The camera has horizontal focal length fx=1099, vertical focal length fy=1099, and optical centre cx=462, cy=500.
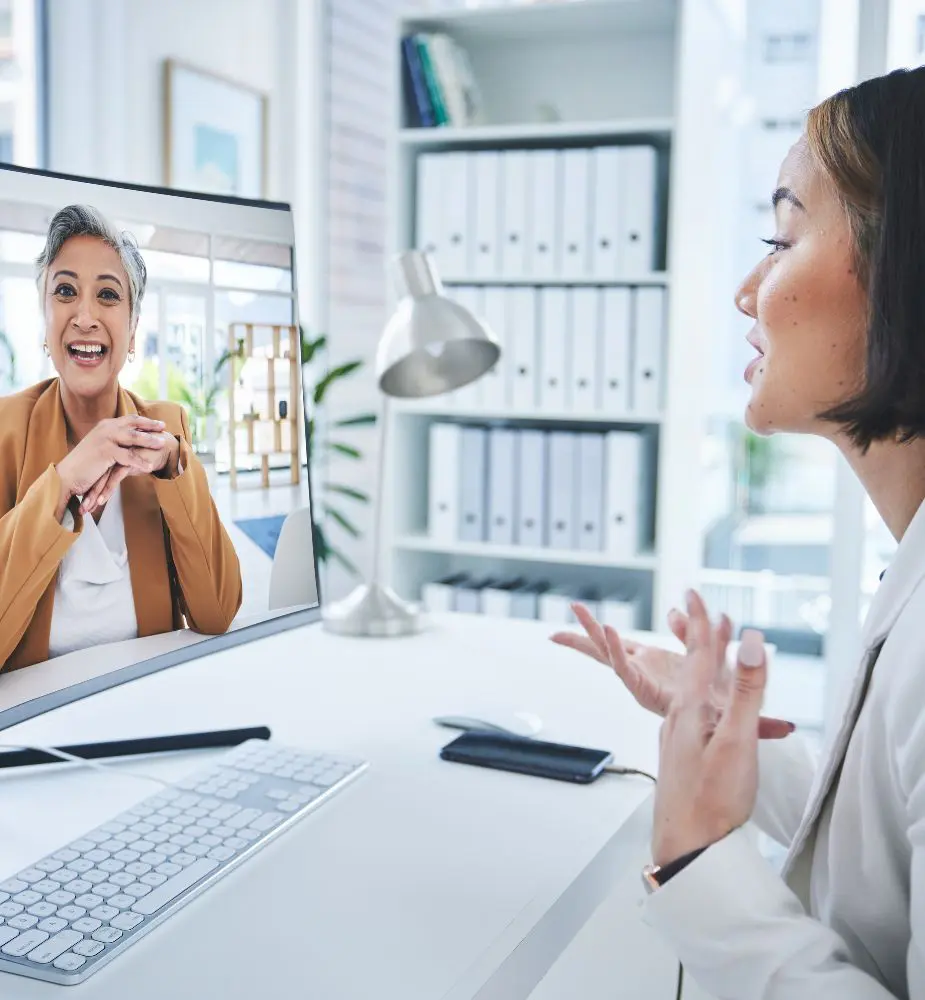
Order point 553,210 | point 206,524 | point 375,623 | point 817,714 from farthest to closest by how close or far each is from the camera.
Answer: point 817,714, point 553,210, point 375,623, point 206,524

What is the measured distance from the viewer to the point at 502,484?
2.81 m

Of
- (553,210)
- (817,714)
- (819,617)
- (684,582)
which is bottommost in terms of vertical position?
(817,714)

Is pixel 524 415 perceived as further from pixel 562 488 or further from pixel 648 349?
pixel 648 349

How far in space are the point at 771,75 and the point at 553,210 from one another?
3.40ft

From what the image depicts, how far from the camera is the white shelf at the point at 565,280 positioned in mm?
2639

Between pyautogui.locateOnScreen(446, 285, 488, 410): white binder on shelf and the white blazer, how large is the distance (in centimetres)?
204

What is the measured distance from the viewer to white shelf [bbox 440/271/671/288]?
8.66 feet

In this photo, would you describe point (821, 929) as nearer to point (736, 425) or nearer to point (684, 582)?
point (684, 582)

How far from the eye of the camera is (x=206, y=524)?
1.00 m

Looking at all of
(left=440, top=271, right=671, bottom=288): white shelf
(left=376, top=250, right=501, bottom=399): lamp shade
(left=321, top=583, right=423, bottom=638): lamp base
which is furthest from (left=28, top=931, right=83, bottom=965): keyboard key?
(left=440, top=271, right=671, bottom=288): white shelf

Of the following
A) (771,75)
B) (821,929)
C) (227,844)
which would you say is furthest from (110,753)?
(771,75)

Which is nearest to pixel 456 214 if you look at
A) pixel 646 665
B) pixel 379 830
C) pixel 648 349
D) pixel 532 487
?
pixel 648 349

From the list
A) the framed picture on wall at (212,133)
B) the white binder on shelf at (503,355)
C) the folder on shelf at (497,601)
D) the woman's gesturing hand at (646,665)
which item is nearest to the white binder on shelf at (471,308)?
the white binder on shelf at (503,355)

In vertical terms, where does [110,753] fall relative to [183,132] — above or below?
below
